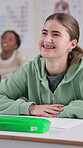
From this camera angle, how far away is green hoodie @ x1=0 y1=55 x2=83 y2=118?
1.59 m

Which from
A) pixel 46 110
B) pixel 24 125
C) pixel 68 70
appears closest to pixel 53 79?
pixel 68 70

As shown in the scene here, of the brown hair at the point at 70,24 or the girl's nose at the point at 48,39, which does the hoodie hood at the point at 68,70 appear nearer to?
the brown hair at the point at 70,24

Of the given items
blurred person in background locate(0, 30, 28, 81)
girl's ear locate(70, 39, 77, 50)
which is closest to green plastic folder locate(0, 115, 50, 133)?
girl's ear locate(70, 39, 77, 50)

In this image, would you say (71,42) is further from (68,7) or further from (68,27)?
(68,7)

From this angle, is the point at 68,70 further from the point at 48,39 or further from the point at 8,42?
→ the point at 8,42

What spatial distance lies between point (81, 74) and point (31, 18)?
71.7 inches

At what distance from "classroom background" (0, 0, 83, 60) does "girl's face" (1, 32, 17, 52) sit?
62mm

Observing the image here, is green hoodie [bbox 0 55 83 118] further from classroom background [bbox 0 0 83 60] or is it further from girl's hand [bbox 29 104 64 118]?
classroom background [bbox 0 0 83 60]

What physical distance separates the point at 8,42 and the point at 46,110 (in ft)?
6.56

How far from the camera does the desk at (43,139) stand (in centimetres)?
93

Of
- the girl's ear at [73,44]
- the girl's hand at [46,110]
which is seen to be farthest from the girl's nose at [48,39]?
the girl's hand at [46,110]

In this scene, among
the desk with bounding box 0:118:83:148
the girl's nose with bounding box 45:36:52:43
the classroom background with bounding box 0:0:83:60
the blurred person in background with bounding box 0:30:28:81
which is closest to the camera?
the desk with bounding box 0:118:83:148

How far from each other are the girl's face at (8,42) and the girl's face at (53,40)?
1833 millimetres

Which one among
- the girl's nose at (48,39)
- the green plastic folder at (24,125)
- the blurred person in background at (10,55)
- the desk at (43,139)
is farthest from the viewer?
the blurred person in background at (10,55)
